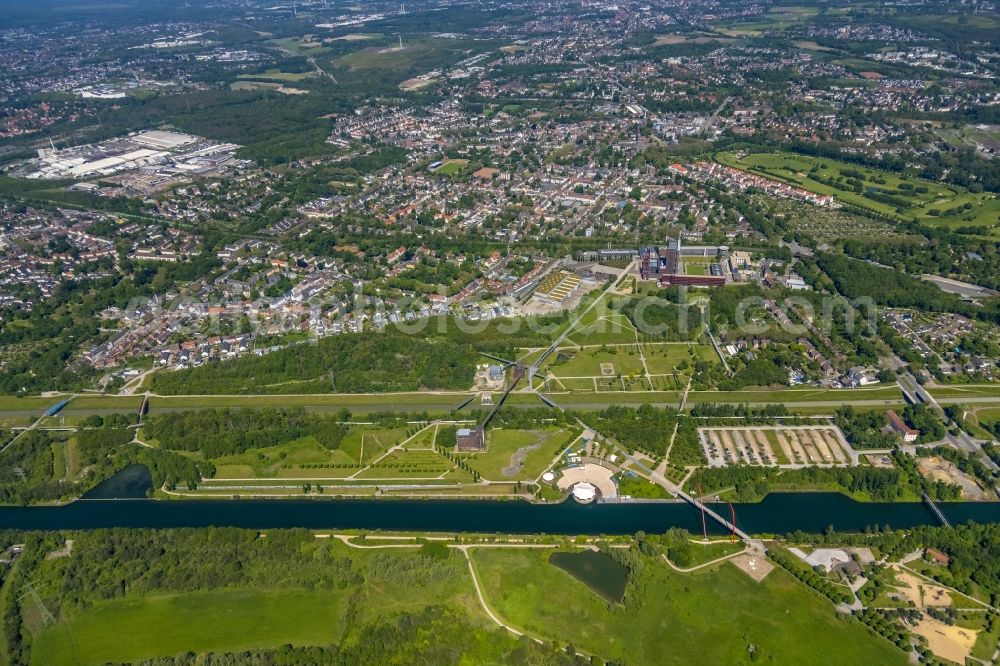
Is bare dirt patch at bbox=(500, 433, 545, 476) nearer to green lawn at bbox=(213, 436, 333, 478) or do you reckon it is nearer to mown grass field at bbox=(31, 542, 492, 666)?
mown grass field at bbox=(31, 542, 492, 666)

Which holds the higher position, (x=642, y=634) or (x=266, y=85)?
(x=266, y=85)

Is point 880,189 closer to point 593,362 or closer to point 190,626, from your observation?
point 593,362

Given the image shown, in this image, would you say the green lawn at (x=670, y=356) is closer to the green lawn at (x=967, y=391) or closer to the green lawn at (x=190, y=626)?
the green lawn at (x=967, y=391)

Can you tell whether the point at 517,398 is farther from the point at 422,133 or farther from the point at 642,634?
the point at 422,133

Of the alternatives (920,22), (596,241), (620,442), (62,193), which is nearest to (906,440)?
(620,442)

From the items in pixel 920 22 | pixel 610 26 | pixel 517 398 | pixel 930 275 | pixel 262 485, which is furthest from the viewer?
pixel 610 26

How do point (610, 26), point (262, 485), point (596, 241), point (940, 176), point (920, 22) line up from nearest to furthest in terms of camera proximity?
1. point (262, 485)
2. point (596, 241)
3. point (940, 176)
4. point (920, 22)
5. point (610, 26)

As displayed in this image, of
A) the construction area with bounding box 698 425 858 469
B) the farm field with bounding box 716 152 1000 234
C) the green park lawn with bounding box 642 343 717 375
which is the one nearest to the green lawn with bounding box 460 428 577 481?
the construction area with bounding box 698 425 858 469
